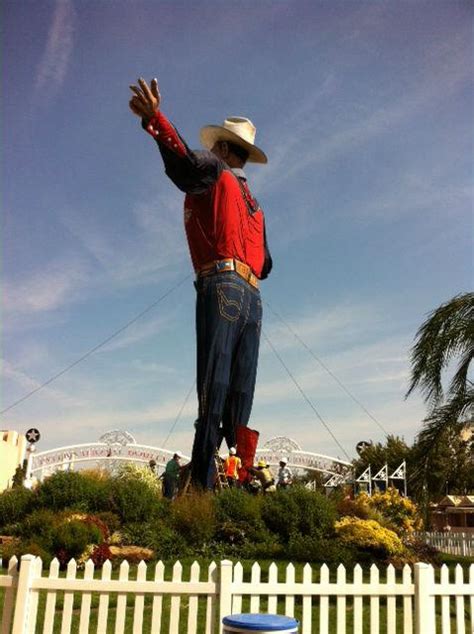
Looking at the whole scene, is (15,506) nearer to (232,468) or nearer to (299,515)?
(232,468)

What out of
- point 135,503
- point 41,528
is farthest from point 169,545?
point 41,528

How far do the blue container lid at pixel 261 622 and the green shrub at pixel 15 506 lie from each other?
894cm

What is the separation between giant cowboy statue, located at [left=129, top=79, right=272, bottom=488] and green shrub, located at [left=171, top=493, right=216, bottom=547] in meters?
1.44

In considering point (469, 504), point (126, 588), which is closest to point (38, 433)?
point (469, 504)

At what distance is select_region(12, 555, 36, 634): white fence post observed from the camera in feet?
16.3

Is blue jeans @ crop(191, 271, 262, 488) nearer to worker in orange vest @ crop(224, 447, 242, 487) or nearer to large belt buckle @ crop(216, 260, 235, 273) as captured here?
large belt buckle @ crop(216, 260, 235, 273)

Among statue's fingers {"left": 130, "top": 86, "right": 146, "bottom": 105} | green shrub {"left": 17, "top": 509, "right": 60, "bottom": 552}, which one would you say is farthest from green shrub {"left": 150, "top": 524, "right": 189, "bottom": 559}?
statue's fingers {"left": 130, "top": 86, "right": 146, "bottom": 105}

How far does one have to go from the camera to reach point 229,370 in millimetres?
→ 12961

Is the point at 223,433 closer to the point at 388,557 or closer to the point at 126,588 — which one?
the point at 388,557

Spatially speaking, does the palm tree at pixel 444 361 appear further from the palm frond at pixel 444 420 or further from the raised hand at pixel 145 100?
the raised hand at pixel 145 100

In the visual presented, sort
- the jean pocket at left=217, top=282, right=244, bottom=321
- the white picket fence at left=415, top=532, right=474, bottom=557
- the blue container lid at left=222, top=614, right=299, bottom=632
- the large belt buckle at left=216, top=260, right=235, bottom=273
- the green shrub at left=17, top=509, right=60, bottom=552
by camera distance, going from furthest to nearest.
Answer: the white picket fence at left=415, top=532, right=474, bottom=557
the large belt buckle at left=216, top=260, right=235, bottom=273
the jean pocket at left=217, top=282, right=244, bottom=321
the green shrub at left=17, top=509, right=60, bottom=552
the blue container lid at left=222, top=614, right=299, bottom=632

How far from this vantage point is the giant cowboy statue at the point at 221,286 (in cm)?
1243

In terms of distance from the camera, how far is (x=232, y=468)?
42.9 feet

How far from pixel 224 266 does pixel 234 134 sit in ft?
11.1
